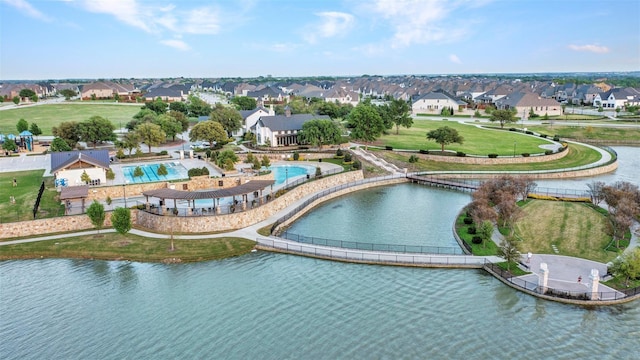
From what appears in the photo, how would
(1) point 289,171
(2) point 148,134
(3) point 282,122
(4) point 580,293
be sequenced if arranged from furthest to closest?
(3) point 282,122
(2) point 148,134
(1) point 289,171
(4) point 580,293

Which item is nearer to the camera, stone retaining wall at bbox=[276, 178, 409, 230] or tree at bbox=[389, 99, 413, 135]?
stone retaining wall at bbox=[276, 178, 409, 230]

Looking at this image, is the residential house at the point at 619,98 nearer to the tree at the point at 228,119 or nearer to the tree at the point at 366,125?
the tree at the point at 366,125

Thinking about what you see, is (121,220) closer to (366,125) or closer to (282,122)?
(282,122)

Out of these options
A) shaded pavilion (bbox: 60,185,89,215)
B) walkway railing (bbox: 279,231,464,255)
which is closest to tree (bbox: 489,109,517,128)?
walkway railing (bbox: 279,231,464,255)

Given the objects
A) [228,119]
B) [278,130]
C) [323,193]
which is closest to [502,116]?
[278,130]

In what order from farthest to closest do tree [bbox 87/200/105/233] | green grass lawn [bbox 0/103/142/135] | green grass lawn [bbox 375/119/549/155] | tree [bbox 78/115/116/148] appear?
green grass lawn [bbox 0/103/142/135] < green grass lawn [bbox 375/119/549/155] < tree [bbox 78/115/116/148] < tree [bbox 87/200/105/233]

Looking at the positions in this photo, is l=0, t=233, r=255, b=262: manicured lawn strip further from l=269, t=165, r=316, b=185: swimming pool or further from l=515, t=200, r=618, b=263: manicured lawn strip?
l=515, t=200, r=618, b=263: manicured lawn strip

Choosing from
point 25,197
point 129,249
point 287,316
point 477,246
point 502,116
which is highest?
point 502,116

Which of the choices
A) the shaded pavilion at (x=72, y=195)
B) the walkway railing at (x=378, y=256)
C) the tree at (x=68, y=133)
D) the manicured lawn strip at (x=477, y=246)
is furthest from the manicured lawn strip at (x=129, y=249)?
the tree at (x=68, y=133)
